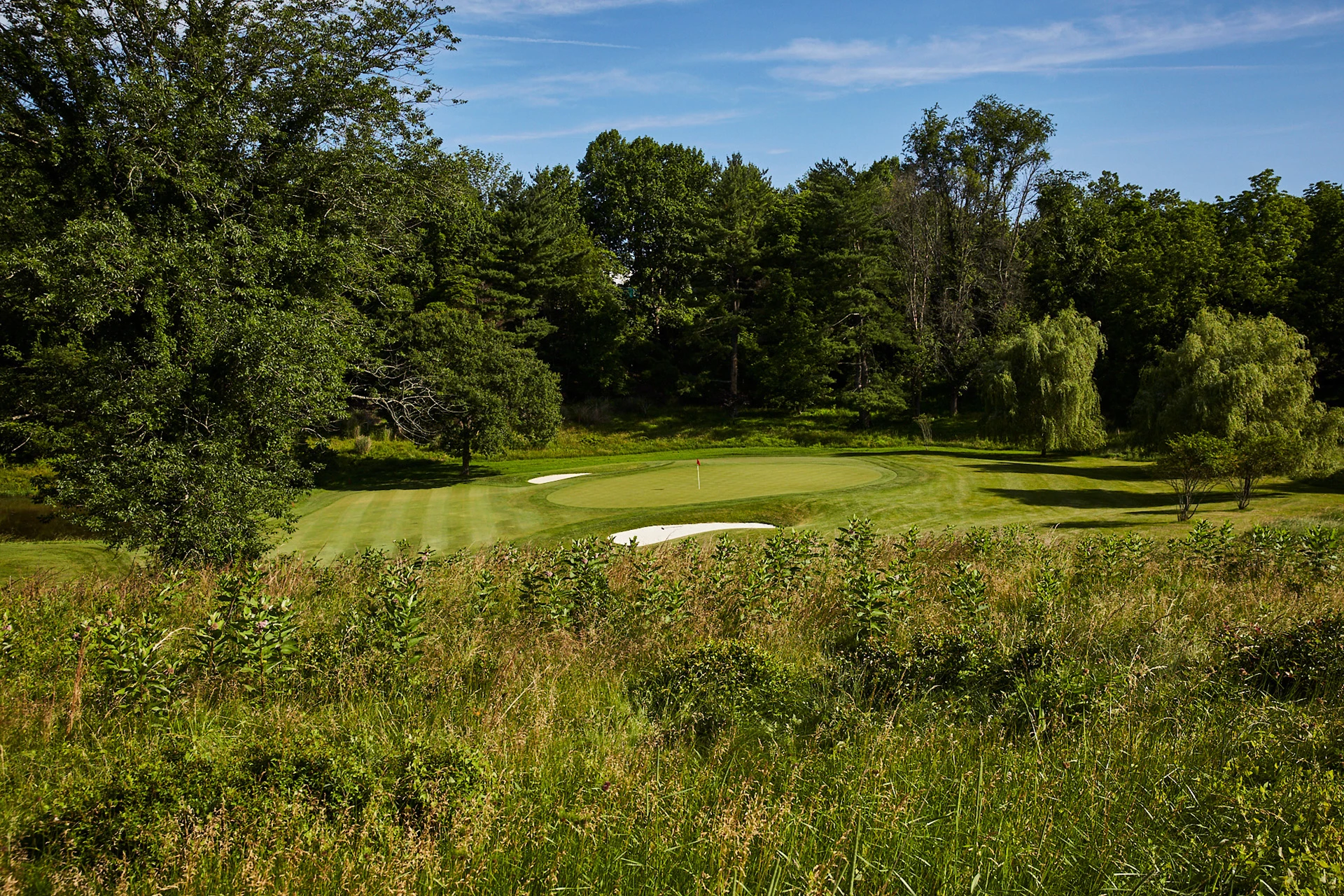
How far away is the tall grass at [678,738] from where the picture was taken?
126 inches

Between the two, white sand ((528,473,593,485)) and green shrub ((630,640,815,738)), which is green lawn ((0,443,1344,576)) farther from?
green shrub ((630,640,815,738))

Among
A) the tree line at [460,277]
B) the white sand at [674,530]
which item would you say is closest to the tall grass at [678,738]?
the tree line at [460,277]

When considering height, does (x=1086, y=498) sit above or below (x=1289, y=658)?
below

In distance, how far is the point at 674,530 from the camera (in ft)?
58.2

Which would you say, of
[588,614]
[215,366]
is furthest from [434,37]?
[588,614]

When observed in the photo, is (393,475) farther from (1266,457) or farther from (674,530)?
(1266,457)

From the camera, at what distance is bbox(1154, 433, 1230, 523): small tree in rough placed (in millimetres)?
17594

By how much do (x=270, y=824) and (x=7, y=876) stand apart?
0.93 metres

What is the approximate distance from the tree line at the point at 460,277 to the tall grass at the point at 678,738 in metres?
6.72

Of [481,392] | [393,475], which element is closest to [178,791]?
[481,392]

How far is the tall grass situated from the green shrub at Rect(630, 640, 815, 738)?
3cm

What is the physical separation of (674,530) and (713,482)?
19.4 feet

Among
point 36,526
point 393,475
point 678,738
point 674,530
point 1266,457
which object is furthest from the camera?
point 393,475

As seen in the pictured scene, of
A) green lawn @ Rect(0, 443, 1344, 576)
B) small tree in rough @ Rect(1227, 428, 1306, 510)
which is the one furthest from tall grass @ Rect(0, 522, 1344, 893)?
small tree in rough @ Rect(1227, 428, 1306, 510)
